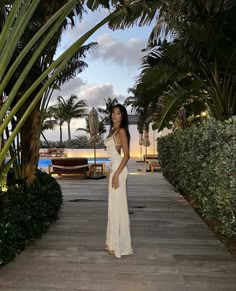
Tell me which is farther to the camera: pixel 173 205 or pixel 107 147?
pixel 173 205

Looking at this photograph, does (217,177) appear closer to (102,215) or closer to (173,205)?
(102,215)

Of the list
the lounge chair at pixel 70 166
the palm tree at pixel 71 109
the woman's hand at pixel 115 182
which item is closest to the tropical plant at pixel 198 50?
the woman's hand at pixel 115 182

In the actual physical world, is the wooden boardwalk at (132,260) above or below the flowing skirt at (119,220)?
below

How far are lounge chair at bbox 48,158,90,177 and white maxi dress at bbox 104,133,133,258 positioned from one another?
8390 millimetres

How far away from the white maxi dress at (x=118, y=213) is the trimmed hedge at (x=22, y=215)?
1111mm

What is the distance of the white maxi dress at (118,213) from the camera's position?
3.71m

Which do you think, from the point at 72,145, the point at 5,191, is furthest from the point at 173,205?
the point at 72,145

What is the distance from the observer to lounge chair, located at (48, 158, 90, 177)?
12062mm

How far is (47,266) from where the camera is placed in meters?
3.48

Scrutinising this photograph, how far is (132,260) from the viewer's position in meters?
3.63

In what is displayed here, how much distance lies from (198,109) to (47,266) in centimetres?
588

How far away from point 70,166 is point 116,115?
28.1ft

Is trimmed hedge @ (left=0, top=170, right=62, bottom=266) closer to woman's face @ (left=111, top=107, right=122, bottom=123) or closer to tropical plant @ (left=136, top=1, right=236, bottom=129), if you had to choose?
woman's face @ (left=111, top=107, right=122, bottom=123)

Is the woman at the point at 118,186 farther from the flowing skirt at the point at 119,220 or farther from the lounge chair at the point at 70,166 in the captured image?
the lounge chair at the point at 70,166
